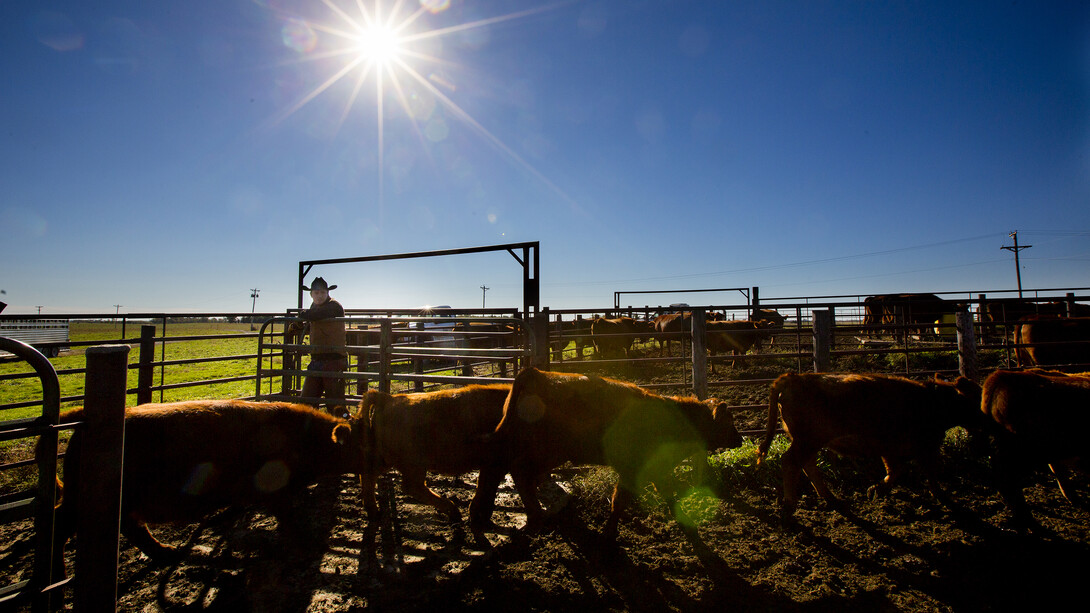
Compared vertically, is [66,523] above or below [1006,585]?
above

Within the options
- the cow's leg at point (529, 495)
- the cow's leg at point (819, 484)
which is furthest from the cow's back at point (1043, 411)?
the cow's leg at point (529, 495)

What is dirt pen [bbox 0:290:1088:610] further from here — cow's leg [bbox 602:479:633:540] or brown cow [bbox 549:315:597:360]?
cow's leg [bbox 602:479:633:540]

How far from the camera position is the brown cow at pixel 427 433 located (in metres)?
3.53

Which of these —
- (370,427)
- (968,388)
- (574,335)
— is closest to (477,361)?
(574,335)

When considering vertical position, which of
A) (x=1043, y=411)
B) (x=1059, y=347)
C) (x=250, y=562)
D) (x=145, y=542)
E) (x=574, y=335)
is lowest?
(x=250, y=562)

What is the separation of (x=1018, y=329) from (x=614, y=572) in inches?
400

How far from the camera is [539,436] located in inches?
133

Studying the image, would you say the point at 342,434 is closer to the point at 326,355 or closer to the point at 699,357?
the point at 326,355

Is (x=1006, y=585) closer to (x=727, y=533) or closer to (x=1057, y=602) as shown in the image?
(x=1057, y=602)

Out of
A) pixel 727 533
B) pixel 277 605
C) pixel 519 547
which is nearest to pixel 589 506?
pixel 519 547

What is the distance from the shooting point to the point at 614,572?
9.70 ft

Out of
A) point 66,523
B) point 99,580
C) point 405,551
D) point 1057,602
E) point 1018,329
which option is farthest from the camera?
point 1018,329

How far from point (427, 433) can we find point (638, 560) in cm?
183

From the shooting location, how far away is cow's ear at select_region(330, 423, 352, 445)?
362cm
